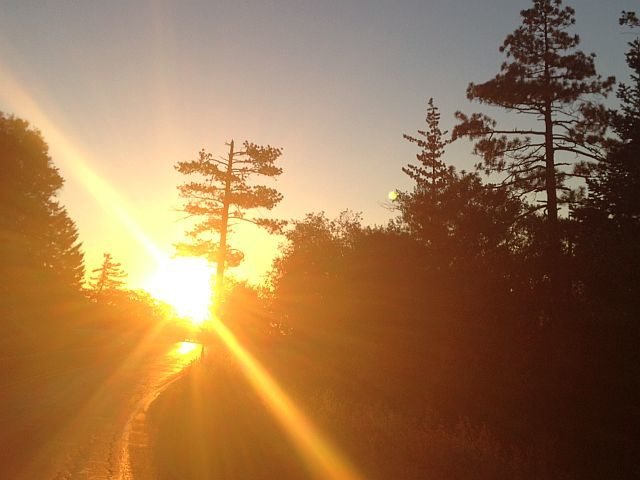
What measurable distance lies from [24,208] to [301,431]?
23643 millimetres

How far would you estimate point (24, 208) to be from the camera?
2823 cm

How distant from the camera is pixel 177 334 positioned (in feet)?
205

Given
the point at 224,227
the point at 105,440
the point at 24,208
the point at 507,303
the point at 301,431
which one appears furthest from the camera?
the point at 224,227

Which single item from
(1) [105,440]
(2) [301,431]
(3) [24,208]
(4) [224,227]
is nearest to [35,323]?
(3) [24,208]

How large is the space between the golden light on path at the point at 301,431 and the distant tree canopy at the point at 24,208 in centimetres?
1381

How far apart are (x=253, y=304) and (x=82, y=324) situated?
24826 millimetres

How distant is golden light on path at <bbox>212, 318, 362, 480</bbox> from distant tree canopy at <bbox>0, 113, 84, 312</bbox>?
13.8 m

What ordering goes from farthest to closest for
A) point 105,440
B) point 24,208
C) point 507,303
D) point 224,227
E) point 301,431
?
point 224,227 → point 24,208 → point 507,303 → point 105,440 → point 301,431

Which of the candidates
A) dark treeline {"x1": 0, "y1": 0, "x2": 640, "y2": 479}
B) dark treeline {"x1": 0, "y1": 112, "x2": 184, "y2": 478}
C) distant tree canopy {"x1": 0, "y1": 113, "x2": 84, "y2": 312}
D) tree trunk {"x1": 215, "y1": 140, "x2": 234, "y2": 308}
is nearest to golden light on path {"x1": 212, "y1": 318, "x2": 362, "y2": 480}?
dark treeline {"x1": 0, "y1": 0, "x2": 640, "y2": 479}

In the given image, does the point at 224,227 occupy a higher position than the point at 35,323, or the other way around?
the point at 224,227

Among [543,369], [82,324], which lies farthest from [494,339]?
[82,324]

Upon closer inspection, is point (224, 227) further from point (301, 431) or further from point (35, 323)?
point (301, 431)

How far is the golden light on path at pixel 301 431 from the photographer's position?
8.77m

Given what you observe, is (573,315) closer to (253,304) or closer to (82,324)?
(253,304)
